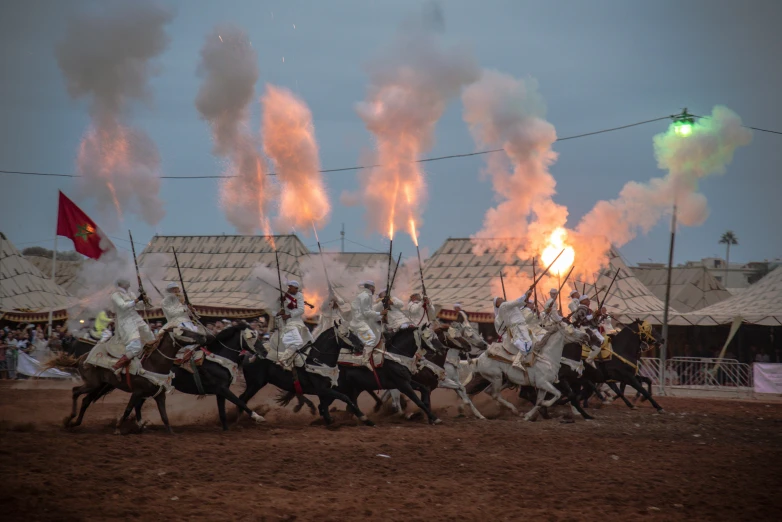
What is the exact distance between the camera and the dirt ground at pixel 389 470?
30.4 feet

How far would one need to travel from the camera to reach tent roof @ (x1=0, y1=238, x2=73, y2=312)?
37.4 metres

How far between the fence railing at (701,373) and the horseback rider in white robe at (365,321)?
14025 millimetres

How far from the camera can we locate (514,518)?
9.19 metres

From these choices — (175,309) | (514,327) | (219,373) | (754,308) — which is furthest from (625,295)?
(175,309)

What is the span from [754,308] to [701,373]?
3.70 metres

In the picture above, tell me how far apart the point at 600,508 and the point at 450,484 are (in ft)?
6.74

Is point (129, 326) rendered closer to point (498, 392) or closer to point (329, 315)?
point (329, 315)

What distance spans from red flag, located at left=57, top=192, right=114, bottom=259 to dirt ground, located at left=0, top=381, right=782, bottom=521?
312 inches

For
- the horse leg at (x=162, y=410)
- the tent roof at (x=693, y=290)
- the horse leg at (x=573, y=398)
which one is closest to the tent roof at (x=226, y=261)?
the tent roof at (x=693, y=290)

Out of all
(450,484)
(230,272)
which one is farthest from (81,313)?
(450,484)

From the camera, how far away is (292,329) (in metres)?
16.8

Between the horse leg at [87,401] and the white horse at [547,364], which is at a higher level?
the white horse at [547,364]

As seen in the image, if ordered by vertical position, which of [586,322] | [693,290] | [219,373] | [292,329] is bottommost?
[219,373]

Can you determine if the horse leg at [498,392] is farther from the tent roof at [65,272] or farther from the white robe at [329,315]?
the tent roof at [65,272]
